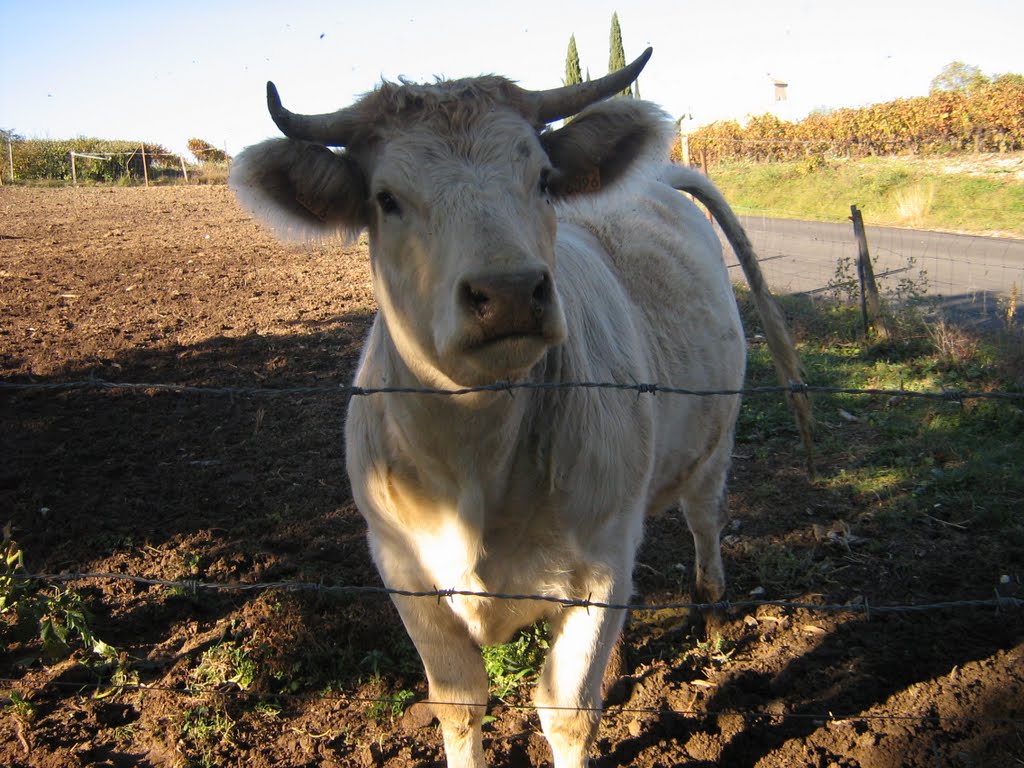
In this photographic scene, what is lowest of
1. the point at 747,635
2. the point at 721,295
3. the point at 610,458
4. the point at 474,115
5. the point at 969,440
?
the point at 747,635

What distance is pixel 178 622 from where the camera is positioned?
3.81 metres

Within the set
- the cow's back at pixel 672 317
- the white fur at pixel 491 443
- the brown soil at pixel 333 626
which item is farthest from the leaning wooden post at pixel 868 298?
the white fur at pixel 491 443

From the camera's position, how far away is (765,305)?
14.2ft

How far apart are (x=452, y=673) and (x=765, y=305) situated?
2549mm

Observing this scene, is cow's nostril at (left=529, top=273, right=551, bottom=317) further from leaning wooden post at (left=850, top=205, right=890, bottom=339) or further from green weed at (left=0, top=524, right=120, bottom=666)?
leaning wooden post at (left=850, top=205, right=890, bottom=339)

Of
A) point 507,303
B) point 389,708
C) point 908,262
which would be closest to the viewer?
point 507,303

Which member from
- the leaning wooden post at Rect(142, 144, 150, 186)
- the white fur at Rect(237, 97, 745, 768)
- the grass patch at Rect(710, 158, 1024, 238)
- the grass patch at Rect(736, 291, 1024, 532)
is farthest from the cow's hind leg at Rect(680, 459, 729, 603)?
the leaning wooden post at Rect(142, 144, 150, 186)

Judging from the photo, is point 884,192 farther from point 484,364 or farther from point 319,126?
point 484,364

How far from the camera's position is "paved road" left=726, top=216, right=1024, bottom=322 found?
10.3 meters

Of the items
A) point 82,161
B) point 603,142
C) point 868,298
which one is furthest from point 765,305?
point 82,161

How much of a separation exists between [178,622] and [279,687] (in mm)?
679

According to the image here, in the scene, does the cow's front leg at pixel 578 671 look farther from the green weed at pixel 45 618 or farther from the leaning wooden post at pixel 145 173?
the leaning wooden post at pixel 145 173

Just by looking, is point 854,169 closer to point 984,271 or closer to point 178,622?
point 984,271

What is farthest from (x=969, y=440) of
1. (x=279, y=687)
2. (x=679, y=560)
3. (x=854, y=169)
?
(x=854, y=169)
